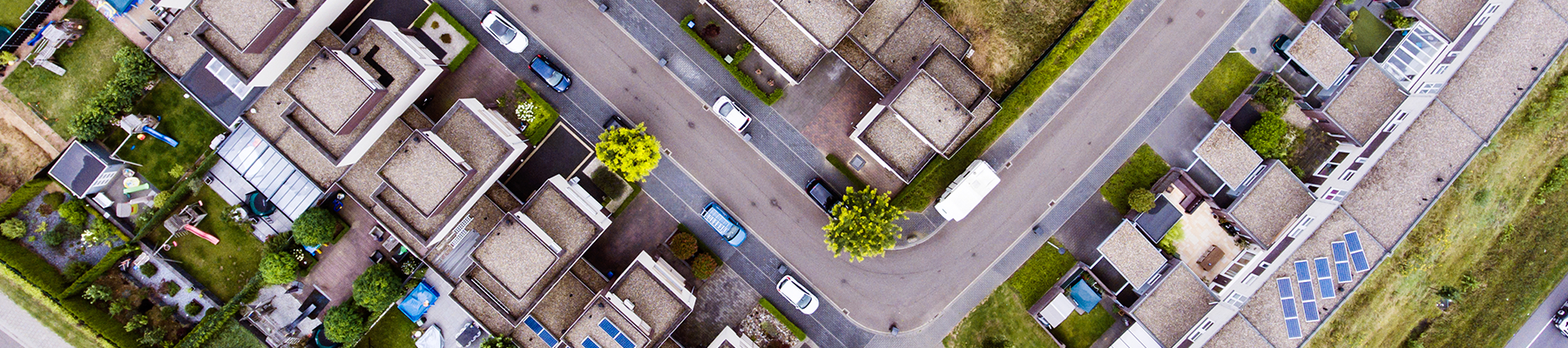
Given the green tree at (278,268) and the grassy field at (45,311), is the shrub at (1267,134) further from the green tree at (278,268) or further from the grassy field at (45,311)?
the grassy field at (45,311)

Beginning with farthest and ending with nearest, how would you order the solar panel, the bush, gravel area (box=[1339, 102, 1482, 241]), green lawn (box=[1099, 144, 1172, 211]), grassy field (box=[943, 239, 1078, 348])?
grassy field (box=[943, 239, 1078, 348]) < green lawn (box=[1099, 144, 1172, 211]) < the bush < the solar panel < gravel area (box=[1339, 102, 1482, 241])

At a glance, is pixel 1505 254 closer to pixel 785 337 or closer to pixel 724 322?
pixel 785 337

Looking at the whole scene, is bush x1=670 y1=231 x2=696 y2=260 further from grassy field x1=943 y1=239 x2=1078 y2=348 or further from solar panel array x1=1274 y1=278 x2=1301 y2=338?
solar panel array x1=1274 y1=278 x2=1301 y2=338

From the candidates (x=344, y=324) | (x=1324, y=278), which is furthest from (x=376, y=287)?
(x=1324, y=278)

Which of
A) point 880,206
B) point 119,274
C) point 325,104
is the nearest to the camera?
point 325,104

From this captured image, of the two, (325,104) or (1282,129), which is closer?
(325,104)

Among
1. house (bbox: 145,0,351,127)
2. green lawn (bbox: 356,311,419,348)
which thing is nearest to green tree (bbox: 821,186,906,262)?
green lawn (bbox: 356,311,419,348)

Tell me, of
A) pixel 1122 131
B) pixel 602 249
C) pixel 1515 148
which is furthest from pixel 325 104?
pixel 1515 148
